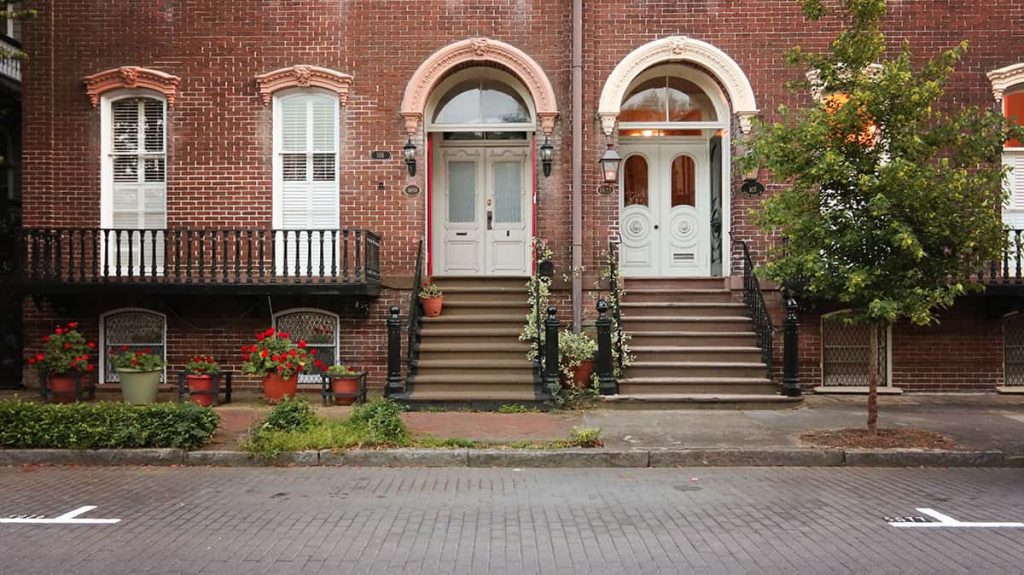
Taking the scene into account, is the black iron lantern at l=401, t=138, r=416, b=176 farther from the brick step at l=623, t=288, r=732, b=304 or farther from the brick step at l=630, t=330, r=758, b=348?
the brick step at l=630, t=330, r=758, b=348

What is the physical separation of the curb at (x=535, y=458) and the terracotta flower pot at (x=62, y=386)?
3.26 m

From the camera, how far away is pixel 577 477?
757 centimetres

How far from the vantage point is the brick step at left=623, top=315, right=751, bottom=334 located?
11.8 metres

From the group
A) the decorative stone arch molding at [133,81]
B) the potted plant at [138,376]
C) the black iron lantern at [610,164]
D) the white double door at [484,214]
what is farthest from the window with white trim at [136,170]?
the black iron lantern at [610,164]

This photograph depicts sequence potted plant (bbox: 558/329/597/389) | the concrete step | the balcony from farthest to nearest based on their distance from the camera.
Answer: the balcony < potted plant (bbox: 558/329/597/389) < the concrete step

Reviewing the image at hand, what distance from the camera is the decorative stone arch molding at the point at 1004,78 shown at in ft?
38.9

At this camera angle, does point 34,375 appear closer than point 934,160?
No

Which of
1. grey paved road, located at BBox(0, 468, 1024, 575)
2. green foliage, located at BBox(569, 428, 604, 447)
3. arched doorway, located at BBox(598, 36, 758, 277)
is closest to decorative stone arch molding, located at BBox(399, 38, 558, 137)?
arched doorway, located at BBox(598, 36, 758, 277)

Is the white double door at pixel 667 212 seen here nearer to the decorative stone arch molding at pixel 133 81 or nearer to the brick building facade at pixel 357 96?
the brick building facade at pixel 357 96

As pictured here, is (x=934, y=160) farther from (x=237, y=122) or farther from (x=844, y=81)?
(x=237, y=122)

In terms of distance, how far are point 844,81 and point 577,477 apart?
5233 millimetres

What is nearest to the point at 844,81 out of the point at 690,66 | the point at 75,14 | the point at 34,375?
the point at 690,66

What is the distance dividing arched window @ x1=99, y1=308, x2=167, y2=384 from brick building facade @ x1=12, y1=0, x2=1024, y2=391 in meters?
0.06

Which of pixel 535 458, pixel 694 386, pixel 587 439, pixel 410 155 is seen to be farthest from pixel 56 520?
pixel 694 386
